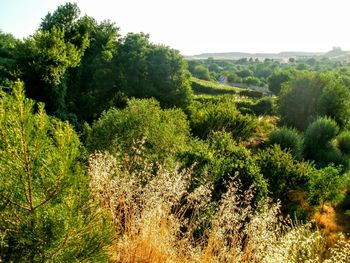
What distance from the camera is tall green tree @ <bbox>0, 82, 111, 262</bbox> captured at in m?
3.43

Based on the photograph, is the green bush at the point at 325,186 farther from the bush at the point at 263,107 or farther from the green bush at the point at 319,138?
the bush at the point at 263,107

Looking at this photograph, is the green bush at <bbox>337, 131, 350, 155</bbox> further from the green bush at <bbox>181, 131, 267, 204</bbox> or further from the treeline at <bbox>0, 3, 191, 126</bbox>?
the green bush at <bbox>181, 131, 267, 204</bbox>

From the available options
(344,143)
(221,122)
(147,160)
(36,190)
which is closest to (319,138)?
(344,143)

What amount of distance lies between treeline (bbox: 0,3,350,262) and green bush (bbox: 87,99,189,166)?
0.07m

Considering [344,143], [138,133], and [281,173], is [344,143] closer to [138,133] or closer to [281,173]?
[281,173]

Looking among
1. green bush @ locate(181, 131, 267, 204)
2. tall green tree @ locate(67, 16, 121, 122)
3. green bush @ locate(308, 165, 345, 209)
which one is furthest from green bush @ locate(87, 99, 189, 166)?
tall green tree @ locate(67, 16, 121, 122)

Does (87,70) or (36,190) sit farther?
(87,70)

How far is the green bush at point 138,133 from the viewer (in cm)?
1584

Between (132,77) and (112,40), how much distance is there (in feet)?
24.8

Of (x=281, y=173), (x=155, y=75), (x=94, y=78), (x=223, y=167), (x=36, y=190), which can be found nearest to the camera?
(x=36, y=190)

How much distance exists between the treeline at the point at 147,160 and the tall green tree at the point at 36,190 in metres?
0.01

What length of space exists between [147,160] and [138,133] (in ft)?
9.68

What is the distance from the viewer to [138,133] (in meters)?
16.8

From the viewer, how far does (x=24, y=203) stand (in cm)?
366
